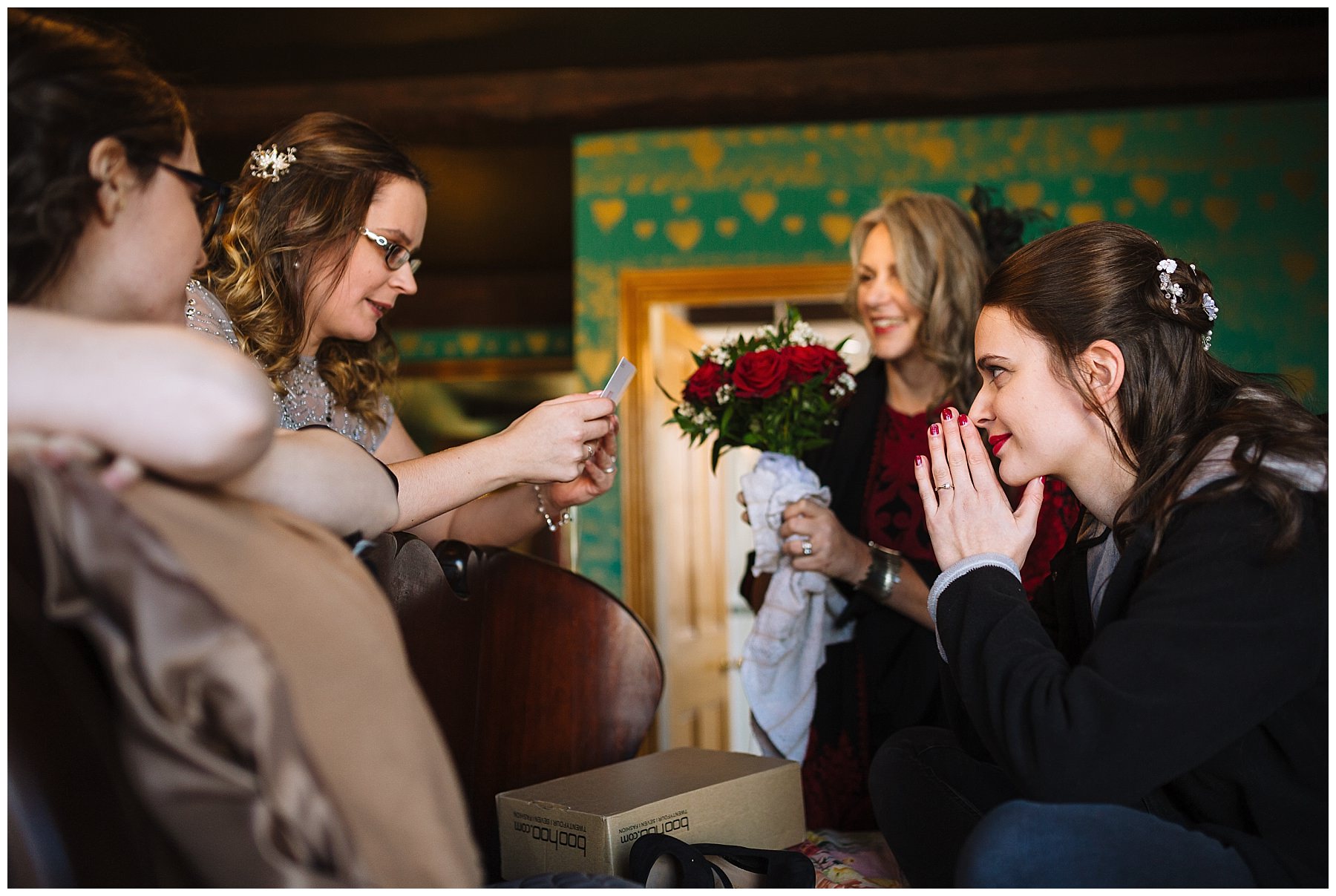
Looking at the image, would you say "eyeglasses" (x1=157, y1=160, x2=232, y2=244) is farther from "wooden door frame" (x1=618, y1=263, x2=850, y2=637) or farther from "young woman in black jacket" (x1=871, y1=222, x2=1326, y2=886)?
"wooden door frame" (x1=618, y1=263, x2=850, y2=637)

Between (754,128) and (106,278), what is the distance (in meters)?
3.77

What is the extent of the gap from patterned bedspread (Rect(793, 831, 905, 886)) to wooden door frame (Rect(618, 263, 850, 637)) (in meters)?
2.25

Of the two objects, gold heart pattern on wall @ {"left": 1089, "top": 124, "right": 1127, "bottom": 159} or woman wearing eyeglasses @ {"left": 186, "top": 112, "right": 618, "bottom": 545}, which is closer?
woman wearing eyeglasses @ {"left": 186, "top": 112, "right": 618, "bottom": 545}

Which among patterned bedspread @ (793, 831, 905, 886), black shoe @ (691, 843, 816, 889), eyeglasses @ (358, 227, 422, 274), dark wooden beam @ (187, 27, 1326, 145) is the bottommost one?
patterned bedspread @ (793, 831, 905, 886)

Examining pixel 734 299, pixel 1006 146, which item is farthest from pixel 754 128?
pixel 1006 146

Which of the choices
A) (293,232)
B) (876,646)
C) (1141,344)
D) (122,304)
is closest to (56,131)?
(122,304)

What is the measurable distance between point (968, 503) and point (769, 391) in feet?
3.01

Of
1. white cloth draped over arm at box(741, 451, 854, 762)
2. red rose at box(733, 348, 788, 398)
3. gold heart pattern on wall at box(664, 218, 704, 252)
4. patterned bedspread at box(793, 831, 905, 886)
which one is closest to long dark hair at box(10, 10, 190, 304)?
patterned bedspread at box(793, 831, 905, 886)

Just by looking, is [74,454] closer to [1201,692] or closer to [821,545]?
[1201,692]

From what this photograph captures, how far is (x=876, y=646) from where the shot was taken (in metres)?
2.35

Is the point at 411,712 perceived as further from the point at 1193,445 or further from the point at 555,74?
the point at 555,74

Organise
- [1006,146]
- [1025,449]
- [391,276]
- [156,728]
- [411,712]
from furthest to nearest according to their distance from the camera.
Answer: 1. [1006,146]
2. [391,276]
3. [1025,449]
4. [411,712]
5. [156,728]

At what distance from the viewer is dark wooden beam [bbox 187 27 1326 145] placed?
156 inches

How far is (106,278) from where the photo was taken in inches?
35.4
